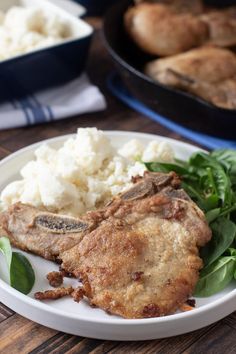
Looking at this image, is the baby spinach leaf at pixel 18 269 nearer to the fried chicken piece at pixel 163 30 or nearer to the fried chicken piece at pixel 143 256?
the fried chicken piece at pixel 143 256

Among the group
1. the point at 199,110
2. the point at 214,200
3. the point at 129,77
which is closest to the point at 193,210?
the point at 214,200

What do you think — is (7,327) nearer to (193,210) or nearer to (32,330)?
(32,330)

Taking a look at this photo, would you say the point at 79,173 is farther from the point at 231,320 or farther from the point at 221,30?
the point at 221,30

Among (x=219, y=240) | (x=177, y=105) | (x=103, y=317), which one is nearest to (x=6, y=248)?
(x=103, y=317)

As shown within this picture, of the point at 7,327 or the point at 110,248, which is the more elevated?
the point at 110,248

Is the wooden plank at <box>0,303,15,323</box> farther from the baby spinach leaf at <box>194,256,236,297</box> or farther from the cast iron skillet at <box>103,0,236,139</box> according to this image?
the cast iron skillet at <box>103,0,236,139</box>

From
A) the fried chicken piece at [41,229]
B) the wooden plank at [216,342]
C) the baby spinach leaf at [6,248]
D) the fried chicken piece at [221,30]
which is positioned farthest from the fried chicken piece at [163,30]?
the wooden plank at [216,342]
